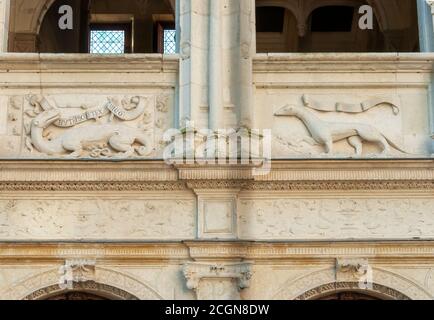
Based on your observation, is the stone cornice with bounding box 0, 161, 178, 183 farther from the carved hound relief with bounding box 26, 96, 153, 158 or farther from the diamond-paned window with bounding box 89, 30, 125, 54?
the diamond-paned window with bounding box 89, 30, 125, 54

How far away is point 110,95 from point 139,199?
5.19 ft

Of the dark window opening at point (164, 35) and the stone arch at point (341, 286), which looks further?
the dark window opening at point (164, 35)

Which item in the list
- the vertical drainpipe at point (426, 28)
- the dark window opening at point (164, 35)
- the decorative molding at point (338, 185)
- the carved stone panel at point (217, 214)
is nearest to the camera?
the carved stone panel at point (217, 214)

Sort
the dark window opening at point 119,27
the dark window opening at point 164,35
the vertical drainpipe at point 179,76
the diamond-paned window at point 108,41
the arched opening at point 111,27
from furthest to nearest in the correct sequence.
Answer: the dark window opening at point 164,35 < the diamond-paned window at point 108,41 < the dark window opening at point 119,27 < the arched opening at point 111,27 < the vertical drainpipe at point 179,76

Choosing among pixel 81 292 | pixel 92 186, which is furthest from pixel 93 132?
pixel 81 292

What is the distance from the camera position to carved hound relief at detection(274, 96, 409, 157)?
15.1 meters

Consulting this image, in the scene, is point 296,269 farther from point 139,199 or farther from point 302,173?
point 139,199

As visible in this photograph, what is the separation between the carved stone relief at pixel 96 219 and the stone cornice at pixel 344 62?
229 cm

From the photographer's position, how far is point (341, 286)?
48.1 feet

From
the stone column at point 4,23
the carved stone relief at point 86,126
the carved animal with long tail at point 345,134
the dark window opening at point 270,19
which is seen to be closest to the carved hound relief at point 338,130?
the carved animal with long tail at point 345,134

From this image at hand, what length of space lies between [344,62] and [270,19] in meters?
7.69

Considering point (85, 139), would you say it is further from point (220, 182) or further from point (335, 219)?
point (335, 219)

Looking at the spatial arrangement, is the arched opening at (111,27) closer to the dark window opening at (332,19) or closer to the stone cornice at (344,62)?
the dark window opening at (332,19)

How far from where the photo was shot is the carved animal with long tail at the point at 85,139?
593 inches
